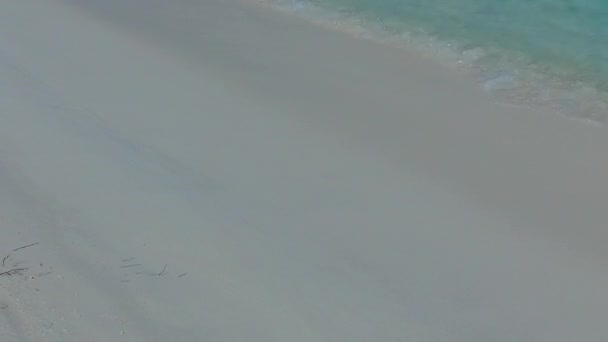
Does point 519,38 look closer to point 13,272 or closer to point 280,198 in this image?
point 280,198

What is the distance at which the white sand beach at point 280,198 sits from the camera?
3.67m

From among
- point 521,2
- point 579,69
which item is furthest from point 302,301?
point 521,2

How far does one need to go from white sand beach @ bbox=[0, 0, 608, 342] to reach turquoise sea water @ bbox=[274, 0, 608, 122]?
350 mm

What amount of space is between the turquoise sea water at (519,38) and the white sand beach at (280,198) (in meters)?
Answer: 0.35

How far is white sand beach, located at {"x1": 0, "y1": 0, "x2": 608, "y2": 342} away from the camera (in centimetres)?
367

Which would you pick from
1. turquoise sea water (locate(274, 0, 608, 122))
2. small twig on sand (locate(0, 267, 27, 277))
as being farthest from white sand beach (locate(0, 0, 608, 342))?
turquoise sea water (locate(274, 0, 608, 122))

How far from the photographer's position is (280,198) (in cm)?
449

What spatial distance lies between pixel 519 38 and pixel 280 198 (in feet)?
10.9

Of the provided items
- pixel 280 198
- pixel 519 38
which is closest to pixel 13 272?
pixel 280 198

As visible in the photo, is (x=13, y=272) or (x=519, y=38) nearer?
(x=13, y=272)

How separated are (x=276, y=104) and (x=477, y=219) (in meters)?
1.69

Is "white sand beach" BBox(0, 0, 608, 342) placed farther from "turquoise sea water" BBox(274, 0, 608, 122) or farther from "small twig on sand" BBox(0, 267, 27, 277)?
"turquoise sea water" BBox(274, 0, 608, 122)

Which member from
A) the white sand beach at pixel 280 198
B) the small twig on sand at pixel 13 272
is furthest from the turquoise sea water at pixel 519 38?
the small twig on sand at pixel 13 272

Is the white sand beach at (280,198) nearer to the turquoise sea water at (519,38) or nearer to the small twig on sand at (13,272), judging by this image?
the small twig on sand at (13,272)
